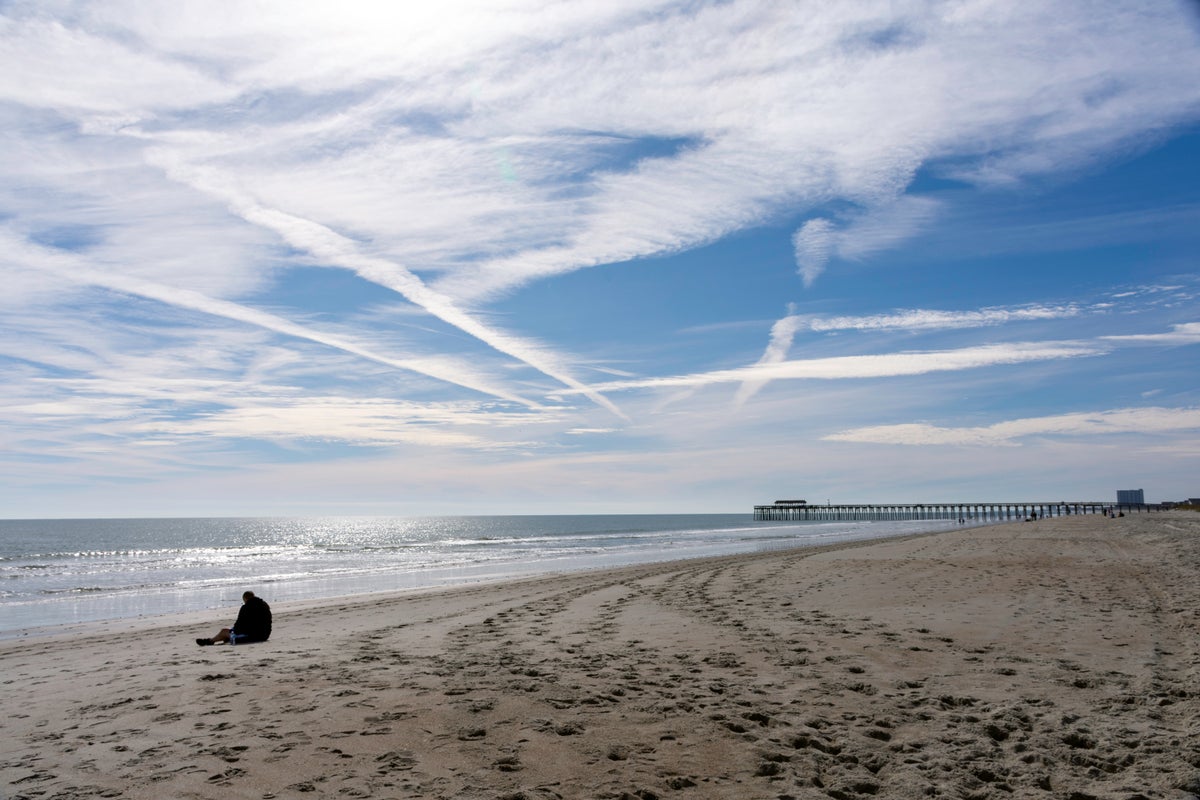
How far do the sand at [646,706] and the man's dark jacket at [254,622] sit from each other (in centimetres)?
55

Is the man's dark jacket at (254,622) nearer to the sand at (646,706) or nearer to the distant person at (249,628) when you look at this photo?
the distant person at (249,628)

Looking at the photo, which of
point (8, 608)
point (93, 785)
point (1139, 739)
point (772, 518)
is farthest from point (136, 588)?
point (772, 518)

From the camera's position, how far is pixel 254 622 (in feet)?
44.0

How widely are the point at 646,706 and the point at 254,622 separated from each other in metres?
8.70

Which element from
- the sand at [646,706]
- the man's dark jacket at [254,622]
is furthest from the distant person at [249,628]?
the sand at [646,706]

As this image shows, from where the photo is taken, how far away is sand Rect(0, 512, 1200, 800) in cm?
592

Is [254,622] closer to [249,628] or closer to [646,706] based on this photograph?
[249,628]

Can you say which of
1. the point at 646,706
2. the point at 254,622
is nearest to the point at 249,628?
the point at 254,622

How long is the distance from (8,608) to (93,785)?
23846 mm

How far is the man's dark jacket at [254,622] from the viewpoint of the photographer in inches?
527

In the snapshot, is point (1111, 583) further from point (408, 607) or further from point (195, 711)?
point (195, 711)

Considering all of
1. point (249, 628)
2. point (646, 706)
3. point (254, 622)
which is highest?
point (646, 706)

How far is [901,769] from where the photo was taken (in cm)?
604

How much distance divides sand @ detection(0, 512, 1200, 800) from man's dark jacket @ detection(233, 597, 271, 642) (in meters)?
0.55
